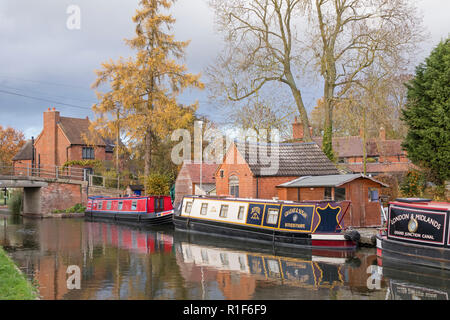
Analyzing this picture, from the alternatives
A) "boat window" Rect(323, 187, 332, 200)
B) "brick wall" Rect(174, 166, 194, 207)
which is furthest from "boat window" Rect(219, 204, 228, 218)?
"brick wall" Rect(174, 166, 194, 207)

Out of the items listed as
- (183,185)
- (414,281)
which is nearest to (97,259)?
(414,281)

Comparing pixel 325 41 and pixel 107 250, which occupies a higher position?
pixel 325 41

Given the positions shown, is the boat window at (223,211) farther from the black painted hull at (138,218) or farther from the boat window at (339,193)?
the black painted hull at (138,218)

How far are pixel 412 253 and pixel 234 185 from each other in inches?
503

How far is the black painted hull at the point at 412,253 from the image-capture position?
46.3 feet

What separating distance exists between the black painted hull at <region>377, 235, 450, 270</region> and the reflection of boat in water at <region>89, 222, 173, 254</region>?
8425mm

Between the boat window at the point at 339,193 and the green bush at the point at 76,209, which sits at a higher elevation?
the boat window at the point at 339,193

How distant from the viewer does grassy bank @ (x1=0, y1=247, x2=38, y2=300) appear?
30.6 ft

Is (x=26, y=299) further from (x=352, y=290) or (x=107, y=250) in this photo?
(x=107, y=250)

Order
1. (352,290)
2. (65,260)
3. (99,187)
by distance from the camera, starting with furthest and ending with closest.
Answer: (99,187) < (65,260) < (352,290)

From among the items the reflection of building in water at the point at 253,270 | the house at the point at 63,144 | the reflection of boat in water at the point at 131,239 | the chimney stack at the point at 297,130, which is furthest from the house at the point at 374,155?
the reflection of building in water at the point at 253,270

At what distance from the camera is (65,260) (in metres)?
16.9

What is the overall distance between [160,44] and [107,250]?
55.8ft

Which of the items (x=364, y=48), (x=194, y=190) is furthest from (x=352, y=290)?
(x=194, y=190)
